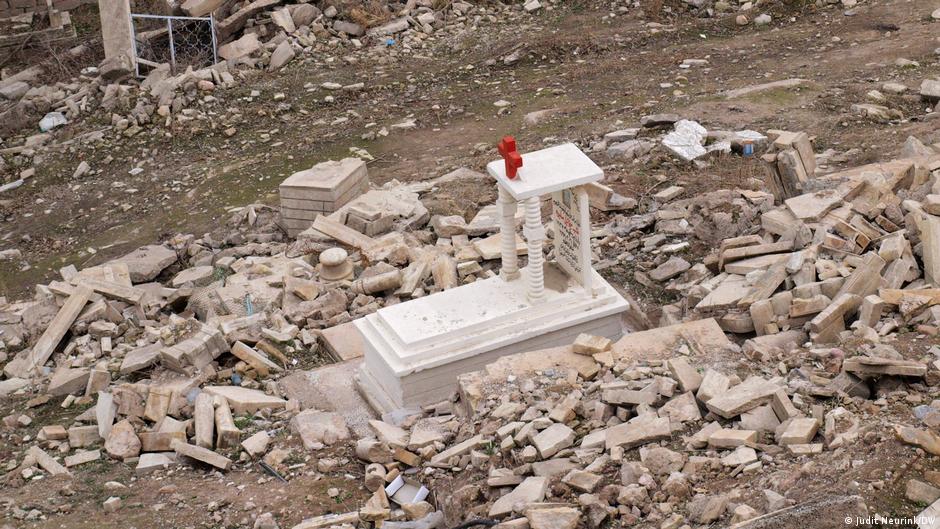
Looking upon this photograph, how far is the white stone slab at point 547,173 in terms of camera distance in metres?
7.00

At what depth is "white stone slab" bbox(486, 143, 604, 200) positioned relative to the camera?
700 cm

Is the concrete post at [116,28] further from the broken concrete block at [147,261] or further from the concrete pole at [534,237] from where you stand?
the concrete pole at [534,237]

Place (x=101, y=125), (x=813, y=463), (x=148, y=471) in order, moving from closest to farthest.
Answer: (x=813, y=463) → (x=148, y=471) → (x=101, y=125)

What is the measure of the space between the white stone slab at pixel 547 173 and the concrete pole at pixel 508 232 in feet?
0.51

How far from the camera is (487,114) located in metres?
13.2

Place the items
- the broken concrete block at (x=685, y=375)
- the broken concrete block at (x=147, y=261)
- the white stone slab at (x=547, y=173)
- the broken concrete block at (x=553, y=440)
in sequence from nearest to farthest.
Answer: the broken concrete block at (x=553, y=440) < the broken concrete block at (x=685, y=375) < the white stone slab at (x=547, y=173) < the broken concrete block at (x=147, y=261)

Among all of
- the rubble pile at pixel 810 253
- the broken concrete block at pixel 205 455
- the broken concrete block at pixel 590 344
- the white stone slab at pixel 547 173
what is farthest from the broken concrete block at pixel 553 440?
the broken concrete block at pixel 205 455

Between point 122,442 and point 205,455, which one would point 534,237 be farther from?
point 122,442

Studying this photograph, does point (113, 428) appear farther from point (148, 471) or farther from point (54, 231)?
point (54, 231)

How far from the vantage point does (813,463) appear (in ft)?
16.7

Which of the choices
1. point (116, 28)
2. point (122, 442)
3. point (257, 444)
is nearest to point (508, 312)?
point (257, 444)

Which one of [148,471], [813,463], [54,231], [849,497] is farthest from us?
[54,231]

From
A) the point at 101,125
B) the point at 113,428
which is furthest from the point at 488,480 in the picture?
the point at 101,125

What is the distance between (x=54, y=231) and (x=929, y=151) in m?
9.28
